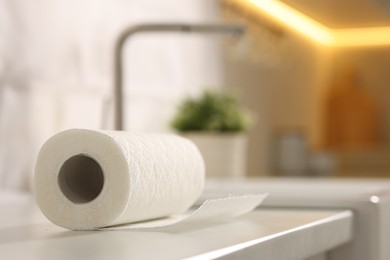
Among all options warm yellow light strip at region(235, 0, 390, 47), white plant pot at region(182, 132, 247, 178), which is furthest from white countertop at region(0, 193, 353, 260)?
warm yellow light strip at region(235, 0, 390, 47)

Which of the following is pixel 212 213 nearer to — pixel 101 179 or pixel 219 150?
pixel 101 179

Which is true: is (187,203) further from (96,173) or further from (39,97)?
(39,97)

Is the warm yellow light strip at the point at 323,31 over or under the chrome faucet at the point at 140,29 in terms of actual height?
over

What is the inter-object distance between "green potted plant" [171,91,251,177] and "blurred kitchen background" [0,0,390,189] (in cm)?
12

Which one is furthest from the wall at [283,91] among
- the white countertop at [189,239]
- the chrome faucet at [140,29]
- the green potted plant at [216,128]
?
the white countertop at [189,239]

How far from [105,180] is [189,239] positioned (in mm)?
89

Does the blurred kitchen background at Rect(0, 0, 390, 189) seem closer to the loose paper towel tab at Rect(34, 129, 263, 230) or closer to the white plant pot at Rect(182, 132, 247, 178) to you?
the white plant pot at Rect(182, 132, 247, 178)

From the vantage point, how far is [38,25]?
4.61 ft

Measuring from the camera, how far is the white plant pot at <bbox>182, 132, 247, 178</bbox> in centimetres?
175

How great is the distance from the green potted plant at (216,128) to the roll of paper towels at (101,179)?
0.94 meters

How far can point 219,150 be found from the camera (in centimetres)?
176

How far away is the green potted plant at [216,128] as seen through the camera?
1.76 meters

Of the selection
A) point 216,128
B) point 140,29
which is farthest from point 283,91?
point 140,29

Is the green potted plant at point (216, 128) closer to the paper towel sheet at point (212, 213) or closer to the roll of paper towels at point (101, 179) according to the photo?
the paper towel sheet at point (212, 213)
